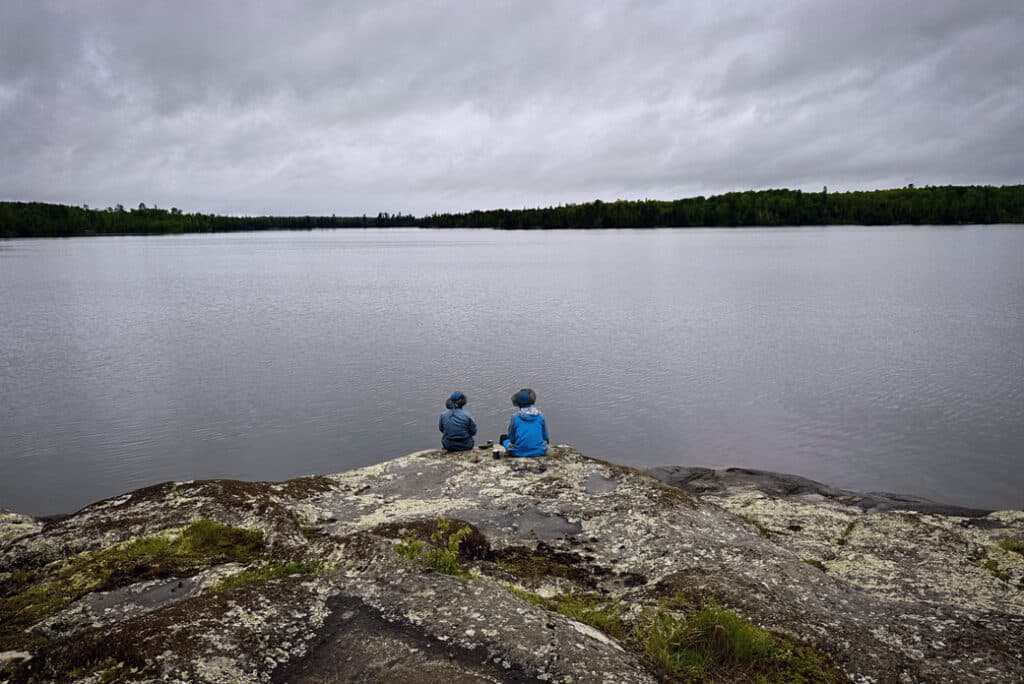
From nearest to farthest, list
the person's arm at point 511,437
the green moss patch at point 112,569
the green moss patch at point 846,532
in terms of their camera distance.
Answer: the green moss patch at point 112,569 < the green moss patch at point 846,532 < the person's arm at point 511,437

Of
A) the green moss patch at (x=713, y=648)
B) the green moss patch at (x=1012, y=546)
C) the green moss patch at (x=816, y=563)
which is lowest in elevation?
the green moss patch at (x=1012, y=546)

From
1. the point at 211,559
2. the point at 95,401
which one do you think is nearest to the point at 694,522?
the point at 211,559

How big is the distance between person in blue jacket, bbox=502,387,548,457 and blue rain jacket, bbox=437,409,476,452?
121cm

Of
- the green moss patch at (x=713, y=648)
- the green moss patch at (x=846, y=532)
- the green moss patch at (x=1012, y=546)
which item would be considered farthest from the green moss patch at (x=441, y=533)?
the green moss patch at (x=1012, y=546)

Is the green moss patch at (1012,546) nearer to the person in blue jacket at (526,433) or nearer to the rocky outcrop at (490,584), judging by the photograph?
the rocky outcrop at (490,584)

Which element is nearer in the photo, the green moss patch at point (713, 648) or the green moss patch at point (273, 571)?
the green moss patch at point (713, 648)

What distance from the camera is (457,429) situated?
1534cm

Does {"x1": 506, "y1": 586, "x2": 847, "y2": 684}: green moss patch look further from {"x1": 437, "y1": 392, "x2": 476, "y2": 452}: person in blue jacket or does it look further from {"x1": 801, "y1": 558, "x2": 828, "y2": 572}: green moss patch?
{"x1": 437, "y1": 392, "x2": 476, "y2": 452}: person in blue jacket

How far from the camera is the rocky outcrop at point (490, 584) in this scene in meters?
5.77

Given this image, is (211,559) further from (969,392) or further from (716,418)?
(969,392)

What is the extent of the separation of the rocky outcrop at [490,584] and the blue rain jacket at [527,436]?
856 millimetres

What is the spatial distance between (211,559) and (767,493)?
12376 millimetres

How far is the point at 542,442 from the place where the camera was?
14531 mm

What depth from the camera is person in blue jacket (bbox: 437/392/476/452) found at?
1534cm
